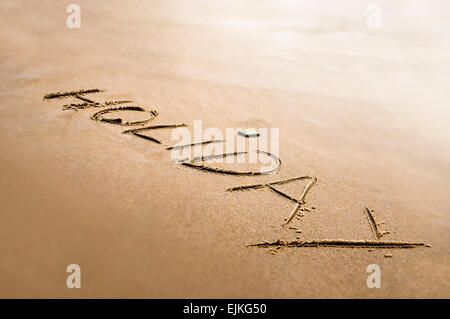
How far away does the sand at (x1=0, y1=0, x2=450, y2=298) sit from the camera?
1.24 m

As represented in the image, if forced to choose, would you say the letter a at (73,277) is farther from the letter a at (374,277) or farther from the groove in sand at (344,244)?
the letter a at (374,277)

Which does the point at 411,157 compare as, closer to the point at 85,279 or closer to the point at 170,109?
the point at 170,109

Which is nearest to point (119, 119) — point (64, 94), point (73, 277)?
point (64, 94)

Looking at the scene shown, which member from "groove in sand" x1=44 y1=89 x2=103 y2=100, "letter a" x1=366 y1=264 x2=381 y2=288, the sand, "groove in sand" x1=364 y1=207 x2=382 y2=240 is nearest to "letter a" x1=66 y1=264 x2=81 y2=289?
the sand

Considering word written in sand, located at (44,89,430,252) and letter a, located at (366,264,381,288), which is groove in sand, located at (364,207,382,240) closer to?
word written in sand, located at (44,89,430,252)

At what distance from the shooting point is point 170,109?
86.6 inches

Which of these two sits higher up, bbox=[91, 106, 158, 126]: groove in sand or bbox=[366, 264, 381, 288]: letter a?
bbox=[91, 106, 158, 126]: groove in sand

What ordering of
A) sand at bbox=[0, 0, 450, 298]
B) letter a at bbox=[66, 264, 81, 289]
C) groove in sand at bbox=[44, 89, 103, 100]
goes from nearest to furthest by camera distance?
letter a at bbox=[66, 264, 81, 289] < sand at bbox=[0, 0, 450, 298] < groove in sand at bbox=[44, 89, 103, 100]

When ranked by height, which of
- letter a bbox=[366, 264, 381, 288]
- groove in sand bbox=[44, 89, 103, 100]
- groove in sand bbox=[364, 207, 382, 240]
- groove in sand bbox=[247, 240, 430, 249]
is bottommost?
letter a bbox=[366, 264, 381, 288]

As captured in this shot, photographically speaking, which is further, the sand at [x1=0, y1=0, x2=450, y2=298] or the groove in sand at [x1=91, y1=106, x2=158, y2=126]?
the groove in sand at [x1=91, y1=106, x2=158, y2=126]

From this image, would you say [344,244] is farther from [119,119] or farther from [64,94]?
[64,94]

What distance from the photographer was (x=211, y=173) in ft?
5.66

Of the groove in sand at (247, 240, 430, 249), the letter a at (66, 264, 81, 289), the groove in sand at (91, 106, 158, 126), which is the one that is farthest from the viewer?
the groove in sand at (91, 106, 158, 126)

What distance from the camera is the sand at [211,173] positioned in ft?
4.07
